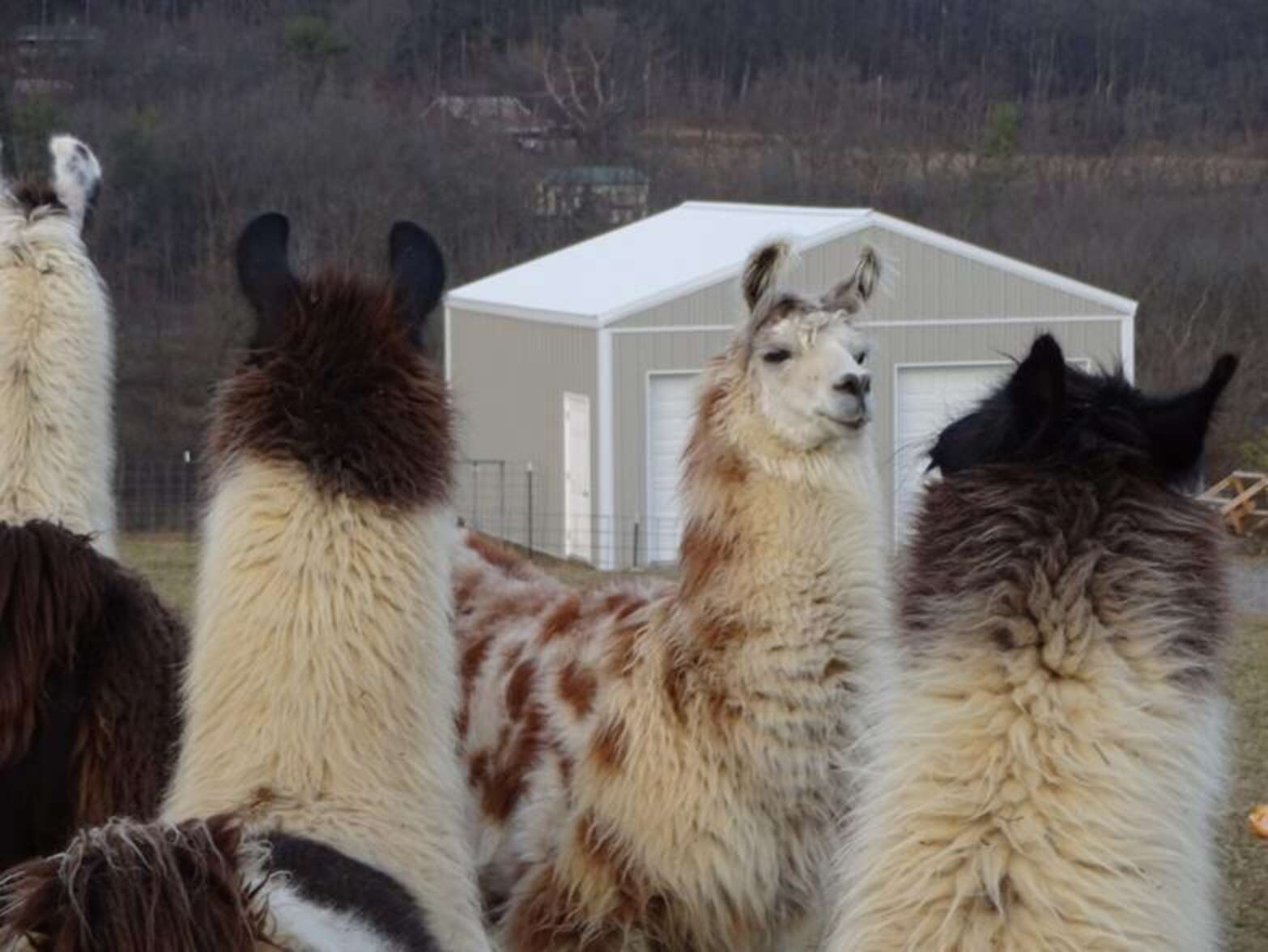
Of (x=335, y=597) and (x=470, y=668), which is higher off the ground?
(x=335, y=597)

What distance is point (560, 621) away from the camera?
218 inches

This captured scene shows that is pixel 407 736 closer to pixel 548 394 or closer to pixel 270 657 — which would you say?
pixel 270 657

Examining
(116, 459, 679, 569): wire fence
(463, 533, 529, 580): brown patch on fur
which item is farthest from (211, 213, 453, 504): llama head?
(116, 459, 679, 569): wire fence

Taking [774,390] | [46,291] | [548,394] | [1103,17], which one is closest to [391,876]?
[774,390]

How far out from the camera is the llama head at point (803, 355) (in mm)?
4973

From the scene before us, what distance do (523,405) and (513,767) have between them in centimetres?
2540

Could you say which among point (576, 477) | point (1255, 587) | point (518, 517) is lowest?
point (1255, 587)

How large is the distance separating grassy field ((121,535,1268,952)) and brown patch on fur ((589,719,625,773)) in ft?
2.96

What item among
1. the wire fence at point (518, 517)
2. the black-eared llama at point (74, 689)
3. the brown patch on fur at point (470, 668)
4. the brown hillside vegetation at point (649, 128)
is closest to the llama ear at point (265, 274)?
the black-eared llama at point (74, 689)

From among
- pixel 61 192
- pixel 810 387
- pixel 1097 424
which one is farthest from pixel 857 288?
pixel 1097 424

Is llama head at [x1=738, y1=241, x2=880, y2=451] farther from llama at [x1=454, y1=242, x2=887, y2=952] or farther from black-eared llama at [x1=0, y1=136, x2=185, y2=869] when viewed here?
black-eared llama at [x1=0, y1=136, x2=185, y2=869]

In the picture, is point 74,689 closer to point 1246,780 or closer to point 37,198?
point 37,198

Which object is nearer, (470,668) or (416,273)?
(416,273)

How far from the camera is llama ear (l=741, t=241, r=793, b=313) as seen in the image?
523 cm
